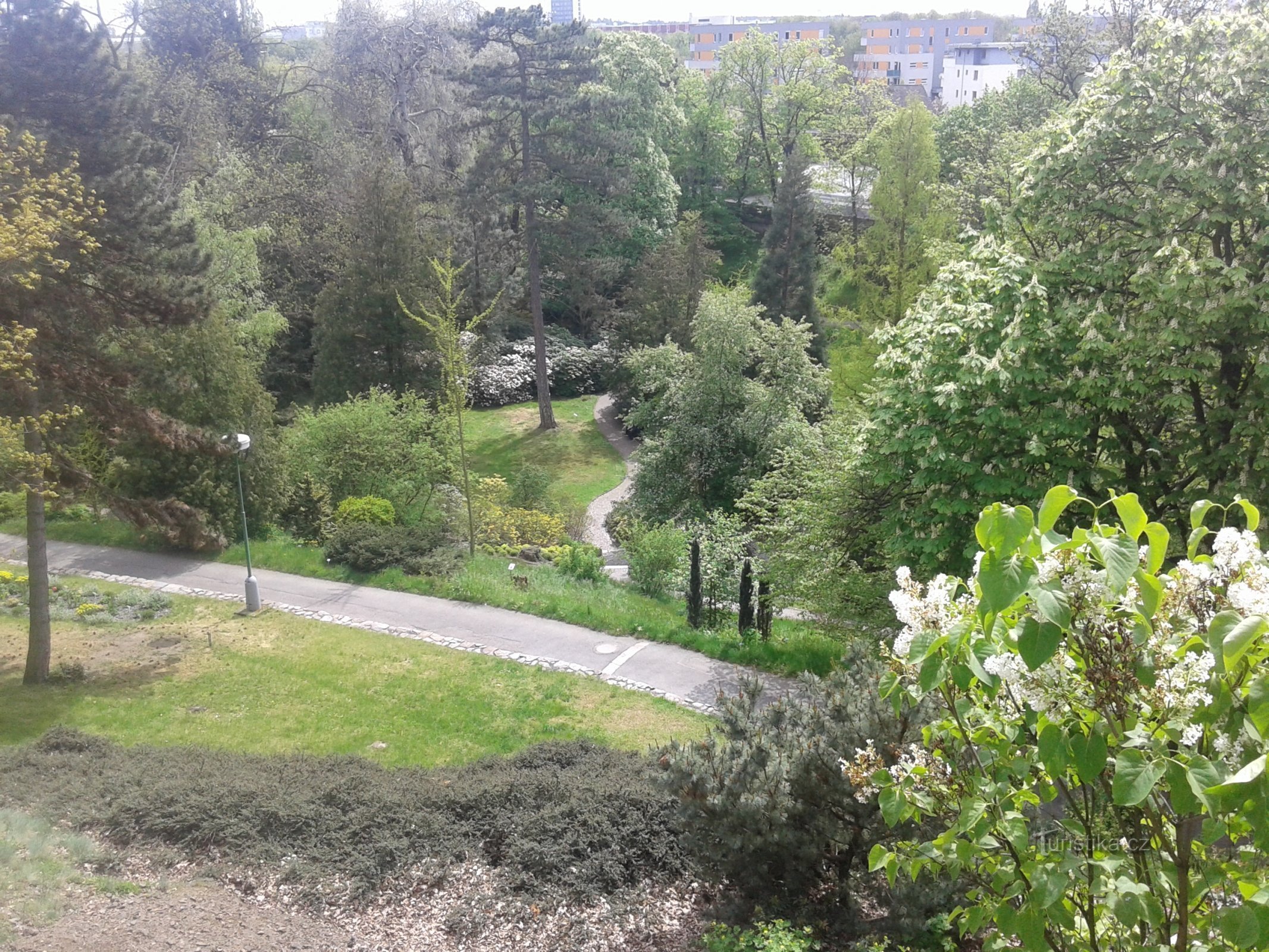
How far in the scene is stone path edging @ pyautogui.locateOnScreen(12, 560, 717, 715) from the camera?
12.0 meters

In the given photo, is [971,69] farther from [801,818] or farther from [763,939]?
[763,939]

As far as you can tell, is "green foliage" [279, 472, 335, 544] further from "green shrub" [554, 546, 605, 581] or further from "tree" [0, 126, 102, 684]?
"tree" [0, 126, 102, 684]

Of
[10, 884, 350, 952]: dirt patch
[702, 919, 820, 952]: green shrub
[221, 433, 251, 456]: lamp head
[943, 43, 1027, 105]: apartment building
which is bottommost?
[10, 884, 350, 952]: dirt patch

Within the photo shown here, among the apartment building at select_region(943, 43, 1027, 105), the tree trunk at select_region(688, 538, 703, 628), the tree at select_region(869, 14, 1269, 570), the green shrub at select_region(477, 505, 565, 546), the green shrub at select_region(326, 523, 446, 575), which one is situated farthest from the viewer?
the apartment building at select_region(943, 43, 1027, 105)

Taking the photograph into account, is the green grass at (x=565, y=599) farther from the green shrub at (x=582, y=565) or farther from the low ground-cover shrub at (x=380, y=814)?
the low ground-cover shrub at (x=380, y=814)

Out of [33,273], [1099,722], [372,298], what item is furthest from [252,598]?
[1099,722]

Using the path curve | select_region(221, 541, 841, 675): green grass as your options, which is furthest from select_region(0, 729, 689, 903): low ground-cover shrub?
the path curve

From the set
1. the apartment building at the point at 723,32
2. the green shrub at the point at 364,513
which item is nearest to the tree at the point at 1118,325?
the green shrub at the point at 364,513

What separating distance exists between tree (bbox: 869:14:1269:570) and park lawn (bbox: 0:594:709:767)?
4305mm

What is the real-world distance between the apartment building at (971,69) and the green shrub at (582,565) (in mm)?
66225

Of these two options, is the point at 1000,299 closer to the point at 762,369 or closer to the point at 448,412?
the point at 762,369

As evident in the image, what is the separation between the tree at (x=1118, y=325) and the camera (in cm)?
799

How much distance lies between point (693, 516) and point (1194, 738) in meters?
17.6

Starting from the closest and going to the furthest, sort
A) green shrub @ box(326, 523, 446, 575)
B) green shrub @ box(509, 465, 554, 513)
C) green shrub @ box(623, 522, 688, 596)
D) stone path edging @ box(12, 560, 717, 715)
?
1. stone path edging @ box(12, 560, 717, 715)
2. green shrub @ box(623, 522, 688, 596)
3. green shrub @ box(326, 523, 446, 575)
4. green shrub @ box(509, 465, 554, 513)
